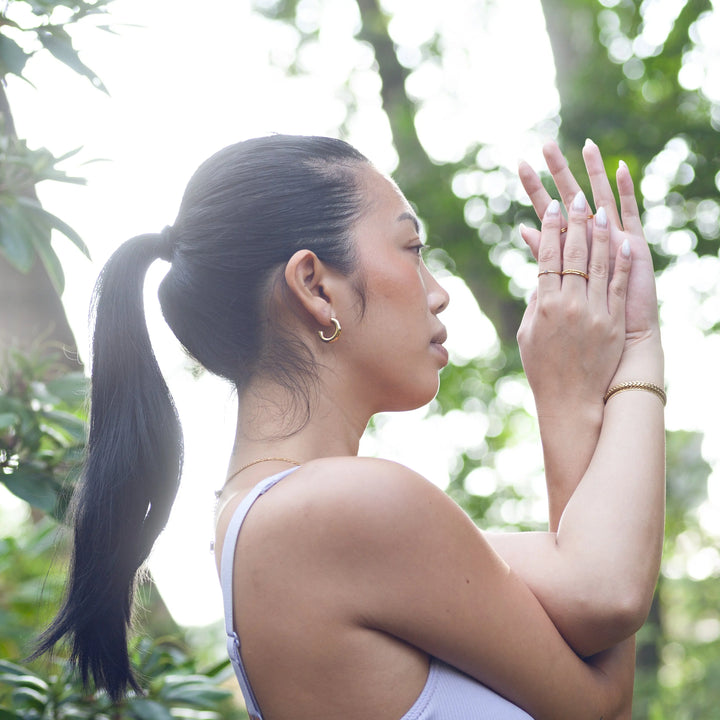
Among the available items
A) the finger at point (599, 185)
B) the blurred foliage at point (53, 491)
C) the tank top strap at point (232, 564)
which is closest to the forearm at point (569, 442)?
the finger at point (599, 185)

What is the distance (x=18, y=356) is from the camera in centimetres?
193

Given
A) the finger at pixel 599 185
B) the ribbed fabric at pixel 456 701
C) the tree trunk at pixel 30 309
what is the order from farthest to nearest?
1. the tree trunk at pixel 30 309
2. the finger at pixel 599 185
3. the ribbed fabric at pixel 456 701

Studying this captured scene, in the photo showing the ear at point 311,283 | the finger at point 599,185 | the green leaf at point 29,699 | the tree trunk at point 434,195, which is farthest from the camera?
the tree trunk at point 434,195

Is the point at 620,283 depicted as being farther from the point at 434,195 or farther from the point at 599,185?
the point at 434,195

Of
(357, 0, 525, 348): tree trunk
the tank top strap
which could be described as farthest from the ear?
(357, 0, 525, 348): tree trunk

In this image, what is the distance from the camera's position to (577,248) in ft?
5.19

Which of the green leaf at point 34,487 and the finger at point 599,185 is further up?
the finger at point 599,185

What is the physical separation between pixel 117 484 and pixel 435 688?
63 cm

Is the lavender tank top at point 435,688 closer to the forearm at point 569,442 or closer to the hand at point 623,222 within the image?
the forearm at point 569,442

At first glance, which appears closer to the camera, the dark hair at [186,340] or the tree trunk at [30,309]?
the dark hair at [186,340]

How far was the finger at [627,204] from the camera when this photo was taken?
67.2 inches

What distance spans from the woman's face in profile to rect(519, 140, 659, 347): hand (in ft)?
1.04

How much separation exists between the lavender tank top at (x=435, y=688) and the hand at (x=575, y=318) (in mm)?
517

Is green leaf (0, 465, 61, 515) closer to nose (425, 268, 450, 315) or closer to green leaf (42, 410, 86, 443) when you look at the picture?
green leaf (42, 410, 86, 443)
